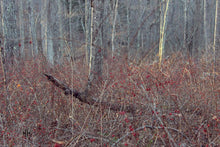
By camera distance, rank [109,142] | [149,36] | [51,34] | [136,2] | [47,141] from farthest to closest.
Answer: [149,36], [136,2], [51,34], [47,141], [109,142]

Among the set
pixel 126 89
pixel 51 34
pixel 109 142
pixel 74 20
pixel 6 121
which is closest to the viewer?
pixel 109 142

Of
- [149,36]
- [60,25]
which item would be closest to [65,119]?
[60,25]

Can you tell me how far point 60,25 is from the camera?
46.0 feet

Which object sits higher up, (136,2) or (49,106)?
(136,2)

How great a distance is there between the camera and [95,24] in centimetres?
385

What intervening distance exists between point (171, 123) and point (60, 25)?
41.4 feet

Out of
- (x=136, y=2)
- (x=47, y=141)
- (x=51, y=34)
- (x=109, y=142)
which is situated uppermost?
(x=136, y=2)

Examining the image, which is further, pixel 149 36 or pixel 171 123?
pixel 149 36

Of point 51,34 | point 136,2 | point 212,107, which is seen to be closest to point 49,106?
point 212,107

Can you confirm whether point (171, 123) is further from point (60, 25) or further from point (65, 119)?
point (60, 25)

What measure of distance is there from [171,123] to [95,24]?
2.19 meters

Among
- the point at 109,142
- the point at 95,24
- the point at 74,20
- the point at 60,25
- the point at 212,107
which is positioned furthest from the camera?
the point at 74,20

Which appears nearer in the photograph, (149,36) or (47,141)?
(47,141)

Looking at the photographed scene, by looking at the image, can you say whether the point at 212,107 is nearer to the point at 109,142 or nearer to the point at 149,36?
the point at 109,142
